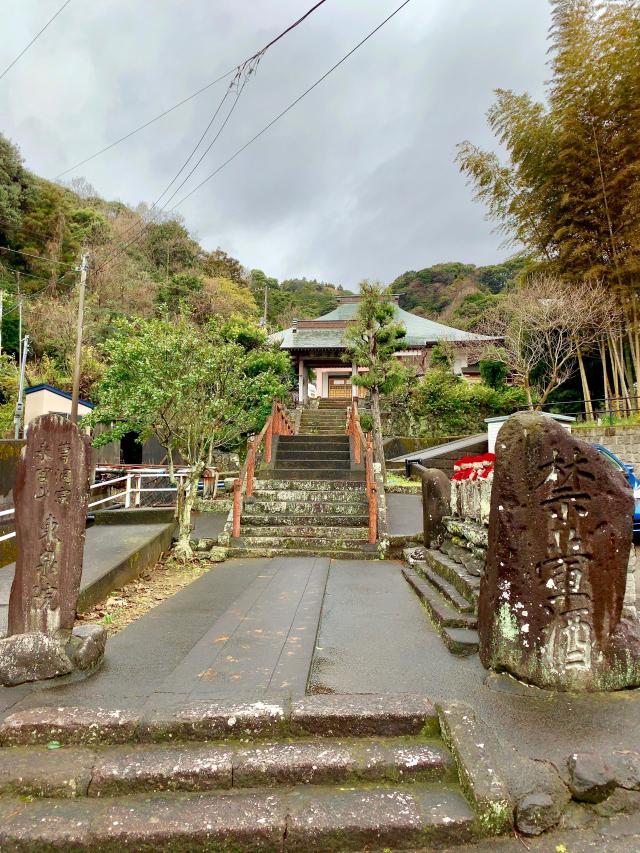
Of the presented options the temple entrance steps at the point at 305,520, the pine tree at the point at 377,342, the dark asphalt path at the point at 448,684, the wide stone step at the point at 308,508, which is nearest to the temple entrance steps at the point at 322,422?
the pine tree at the point at 377,342

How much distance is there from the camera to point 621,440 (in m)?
13.1

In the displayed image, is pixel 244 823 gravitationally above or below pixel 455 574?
below

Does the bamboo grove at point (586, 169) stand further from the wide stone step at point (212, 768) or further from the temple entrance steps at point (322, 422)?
the wide stone step at point (212, 768)

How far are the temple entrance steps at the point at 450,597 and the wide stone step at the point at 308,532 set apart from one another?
233cm

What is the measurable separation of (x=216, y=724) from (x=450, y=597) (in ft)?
8.59

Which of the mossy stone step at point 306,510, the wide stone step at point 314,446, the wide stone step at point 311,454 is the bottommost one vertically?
the mossy stone step at point 306,510

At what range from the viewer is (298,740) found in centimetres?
260

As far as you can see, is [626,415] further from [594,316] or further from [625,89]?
[625,89]

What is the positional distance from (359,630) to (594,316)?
44.3ft

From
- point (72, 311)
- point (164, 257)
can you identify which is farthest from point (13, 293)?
point (164, 257)

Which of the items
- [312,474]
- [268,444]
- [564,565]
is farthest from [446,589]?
[268,444]

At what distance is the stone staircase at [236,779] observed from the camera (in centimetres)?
208

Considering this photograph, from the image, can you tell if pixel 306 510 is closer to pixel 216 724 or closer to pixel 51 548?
pixel 51 548

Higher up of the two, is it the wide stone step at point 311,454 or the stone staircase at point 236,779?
the wide stone step at point 311,454
